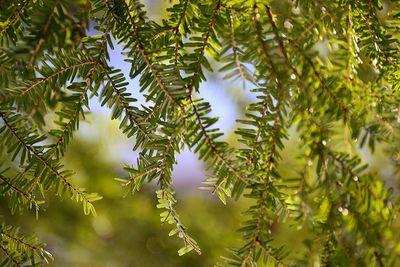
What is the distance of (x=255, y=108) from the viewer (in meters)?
0.34

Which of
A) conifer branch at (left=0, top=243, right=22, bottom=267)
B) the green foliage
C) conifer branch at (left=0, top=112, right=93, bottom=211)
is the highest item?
the green foliage

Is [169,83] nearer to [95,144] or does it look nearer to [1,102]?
[1,102]

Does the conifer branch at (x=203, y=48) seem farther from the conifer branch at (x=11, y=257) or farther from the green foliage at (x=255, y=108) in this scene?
the conifer branch at (x=11, y=257)

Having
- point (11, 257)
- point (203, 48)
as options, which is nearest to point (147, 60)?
point (203, 48)

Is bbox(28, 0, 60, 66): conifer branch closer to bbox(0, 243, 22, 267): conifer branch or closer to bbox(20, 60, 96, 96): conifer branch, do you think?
bbox(20, 60, 96, 96): conifer branch

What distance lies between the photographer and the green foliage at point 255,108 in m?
0.30

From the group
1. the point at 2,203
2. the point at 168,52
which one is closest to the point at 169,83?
the point at 168,52

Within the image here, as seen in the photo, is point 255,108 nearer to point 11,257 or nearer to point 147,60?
point 147,60

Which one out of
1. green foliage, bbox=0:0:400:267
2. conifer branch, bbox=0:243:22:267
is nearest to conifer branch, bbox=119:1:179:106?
green foliage, bbox=0:0:400:267

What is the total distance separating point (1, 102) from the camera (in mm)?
330

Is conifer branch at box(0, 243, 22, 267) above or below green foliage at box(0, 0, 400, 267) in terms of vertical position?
below

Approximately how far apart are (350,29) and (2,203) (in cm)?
126

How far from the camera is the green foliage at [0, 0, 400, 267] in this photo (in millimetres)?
304

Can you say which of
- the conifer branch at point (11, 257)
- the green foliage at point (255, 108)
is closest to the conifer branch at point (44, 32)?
the green foliage at point (255, 108)
